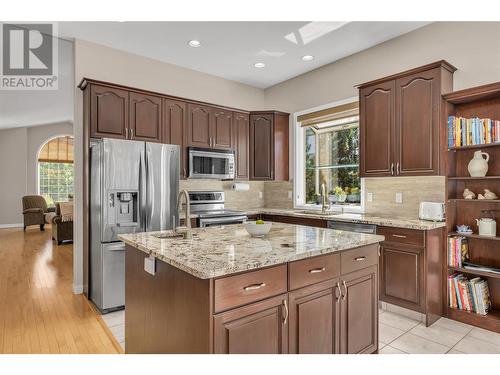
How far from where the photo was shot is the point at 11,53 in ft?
13.3

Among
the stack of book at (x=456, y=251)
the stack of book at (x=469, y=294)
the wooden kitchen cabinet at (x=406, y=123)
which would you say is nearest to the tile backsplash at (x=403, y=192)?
the wooden kitchen cabinet at (x=406, y=123)

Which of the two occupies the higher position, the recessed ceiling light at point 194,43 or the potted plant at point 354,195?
the recessed ceiling light at point 194,43

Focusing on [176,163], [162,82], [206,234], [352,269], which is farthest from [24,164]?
[352,269]

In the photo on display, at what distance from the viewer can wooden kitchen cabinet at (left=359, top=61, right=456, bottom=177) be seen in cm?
301

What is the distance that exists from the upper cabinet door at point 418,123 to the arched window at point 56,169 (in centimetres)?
1021

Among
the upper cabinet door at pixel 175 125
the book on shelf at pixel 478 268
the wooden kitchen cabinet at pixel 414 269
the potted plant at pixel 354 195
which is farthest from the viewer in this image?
the potted plant at pixel 354 195

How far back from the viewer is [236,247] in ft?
6.05

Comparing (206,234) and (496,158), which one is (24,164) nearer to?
(206,234)

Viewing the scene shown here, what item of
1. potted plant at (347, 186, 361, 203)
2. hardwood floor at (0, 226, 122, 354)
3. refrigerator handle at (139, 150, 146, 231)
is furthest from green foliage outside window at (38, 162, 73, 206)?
potted plant at (347, 186, 361, 203)

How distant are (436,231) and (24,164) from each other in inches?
438

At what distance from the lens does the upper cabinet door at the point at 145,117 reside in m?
3.72

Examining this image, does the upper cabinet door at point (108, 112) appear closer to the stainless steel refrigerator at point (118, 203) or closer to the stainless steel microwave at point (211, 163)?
the stainless steel refrigerator at point (118, 203)

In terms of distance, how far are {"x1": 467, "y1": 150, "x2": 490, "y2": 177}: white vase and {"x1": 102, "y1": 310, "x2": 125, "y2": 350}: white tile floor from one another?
3.35 metres

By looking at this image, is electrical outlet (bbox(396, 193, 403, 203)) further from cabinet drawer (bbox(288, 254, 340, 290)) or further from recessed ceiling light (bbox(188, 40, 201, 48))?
recessed ceiling light (bbox(188, 40, 201, 48))
